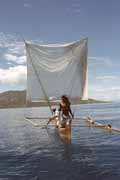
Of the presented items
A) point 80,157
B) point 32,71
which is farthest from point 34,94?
point 80,157

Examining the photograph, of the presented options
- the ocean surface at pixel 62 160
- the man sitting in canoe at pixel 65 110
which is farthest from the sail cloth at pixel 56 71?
the ocean surface at pixel 62 160

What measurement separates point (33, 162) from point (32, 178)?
9.80 feet

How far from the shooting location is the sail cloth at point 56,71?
26.8 metres

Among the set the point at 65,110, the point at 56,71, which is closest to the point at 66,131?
the point at 65,110

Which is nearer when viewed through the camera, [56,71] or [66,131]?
[66,131]

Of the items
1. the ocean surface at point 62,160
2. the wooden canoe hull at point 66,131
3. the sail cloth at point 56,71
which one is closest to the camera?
the ocean surface at point 62,160

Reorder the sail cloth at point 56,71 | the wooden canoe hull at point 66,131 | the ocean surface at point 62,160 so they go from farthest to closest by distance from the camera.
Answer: the sail cloth at point 56,71 < the wooden canoe hull at point 66,131 < the ocean surface at point 62,160

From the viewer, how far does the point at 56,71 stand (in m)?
27.7

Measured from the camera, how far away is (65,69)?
27266mm

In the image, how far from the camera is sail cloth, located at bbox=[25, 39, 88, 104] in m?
26.8

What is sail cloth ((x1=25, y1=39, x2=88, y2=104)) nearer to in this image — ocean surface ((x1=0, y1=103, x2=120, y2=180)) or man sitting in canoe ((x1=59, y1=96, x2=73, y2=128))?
man sitting in canoe ((x1=59, y1=96, x2=73, y2=128))

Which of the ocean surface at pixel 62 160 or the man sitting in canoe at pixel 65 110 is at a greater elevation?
the man sitting in canoe at pixel 65 110

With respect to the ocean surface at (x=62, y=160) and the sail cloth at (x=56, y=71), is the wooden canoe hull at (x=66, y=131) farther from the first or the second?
the sail cloth at (x=56, y=71)

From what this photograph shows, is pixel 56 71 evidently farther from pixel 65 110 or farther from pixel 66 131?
pixel 66 131
